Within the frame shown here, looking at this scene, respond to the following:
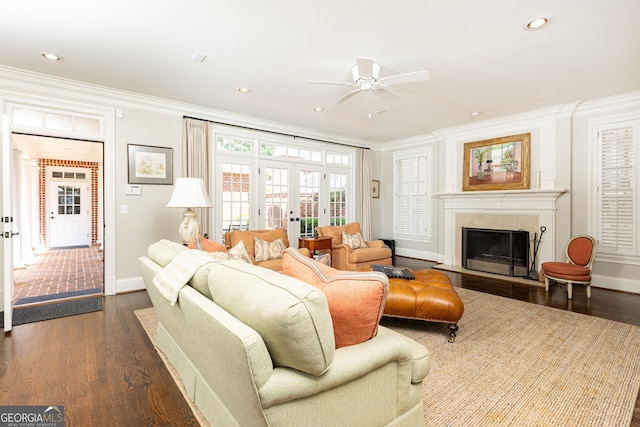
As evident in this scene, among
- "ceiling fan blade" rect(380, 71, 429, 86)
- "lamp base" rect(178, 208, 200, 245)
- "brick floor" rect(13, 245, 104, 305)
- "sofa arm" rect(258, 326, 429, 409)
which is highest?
"ceiling fan blade" rect(380, 71, 429, 86)

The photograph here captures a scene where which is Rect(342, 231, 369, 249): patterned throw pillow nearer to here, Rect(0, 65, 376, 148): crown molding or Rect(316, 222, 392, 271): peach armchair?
Rect(316, 222, 392, 271): peach armchair

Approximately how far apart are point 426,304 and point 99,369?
2654 mm

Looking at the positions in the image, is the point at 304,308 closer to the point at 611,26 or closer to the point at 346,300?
the point at 346,300

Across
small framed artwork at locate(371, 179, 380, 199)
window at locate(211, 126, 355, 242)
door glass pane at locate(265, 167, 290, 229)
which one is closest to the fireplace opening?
small framed artwork at locate(371, 179, 380, 199)

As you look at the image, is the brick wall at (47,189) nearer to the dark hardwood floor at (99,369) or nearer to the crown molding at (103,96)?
the crown molding at (103,96)

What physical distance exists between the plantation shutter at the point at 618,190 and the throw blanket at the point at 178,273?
18.4 ft

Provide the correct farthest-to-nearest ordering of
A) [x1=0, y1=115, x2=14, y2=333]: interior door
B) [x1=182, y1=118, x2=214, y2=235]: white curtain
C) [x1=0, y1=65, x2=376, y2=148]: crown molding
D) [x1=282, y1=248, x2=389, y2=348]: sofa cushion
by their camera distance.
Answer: [x1=182, y1=118, x2=214, y2=235]: white curtain, [x1=0, y1=65, x2=376, y2=148]: crown molding, [x1=0, y1=115, x2=14, y2=333]: interior door, [x1=282, y1=248, x2=389, y2=348]: sofa cushion

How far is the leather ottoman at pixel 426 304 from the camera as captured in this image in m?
2.67

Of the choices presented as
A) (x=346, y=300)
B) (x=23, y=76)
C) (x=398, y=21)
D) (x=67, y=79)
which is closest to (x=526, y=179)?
(x=398, y=21)

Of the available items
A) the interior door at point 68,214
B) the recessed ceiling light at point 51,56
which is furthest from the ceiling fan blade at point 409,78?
the interior door at point 68,214

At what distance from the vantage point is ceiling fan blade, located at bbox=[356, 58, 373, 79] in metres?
2.93

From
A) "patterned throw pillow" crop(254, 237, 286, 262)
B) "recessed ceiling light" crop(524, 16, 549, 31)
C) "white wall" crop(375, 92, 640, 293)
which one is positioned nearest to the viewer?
"recessed ceiling light" crop(524, 16, 549, 31)

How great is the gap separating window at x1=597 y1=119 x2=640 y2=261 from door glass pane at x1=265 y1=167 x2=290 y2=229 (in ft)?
16.6

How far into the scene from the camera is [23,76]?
3590 millimetres
